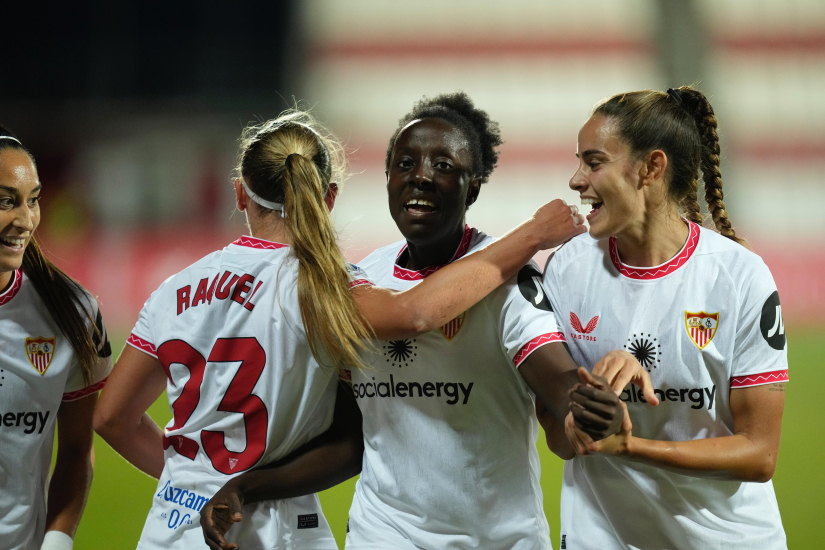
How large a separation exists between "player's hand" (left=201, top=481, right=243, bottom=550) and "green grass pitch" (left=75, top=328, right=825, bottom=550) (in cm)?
280

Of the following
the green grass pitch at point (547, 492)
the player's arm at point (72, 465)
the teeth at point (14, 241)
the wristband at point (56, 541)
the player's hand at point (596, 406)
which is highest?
the teeth at point (14, 241)

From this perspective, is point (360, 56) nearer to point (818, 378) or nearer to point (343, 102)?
point (343, 102)

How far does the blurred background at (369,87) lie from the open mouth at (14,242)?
30.8ft

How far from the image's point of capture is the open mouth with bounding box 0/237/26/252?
224 cm

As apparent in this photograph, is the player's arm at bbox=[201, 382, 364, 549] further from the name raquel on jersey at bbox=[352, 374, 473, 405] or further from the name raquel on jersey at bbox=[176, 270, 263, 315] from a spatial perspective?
the name raquel on jersey at bbox=[176, 270, 263, 315]

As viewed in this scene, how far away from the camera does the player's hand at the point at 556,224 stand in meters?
2.05

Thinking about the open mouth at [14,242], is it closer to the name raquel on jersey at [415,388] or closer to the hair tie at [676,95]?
the name raquel on jersey at [415,388]

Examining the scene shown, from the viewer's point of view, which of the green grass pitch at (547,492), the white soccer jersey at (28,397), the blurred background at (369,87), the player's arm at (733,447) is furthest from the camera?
the blurred background at (369,87)

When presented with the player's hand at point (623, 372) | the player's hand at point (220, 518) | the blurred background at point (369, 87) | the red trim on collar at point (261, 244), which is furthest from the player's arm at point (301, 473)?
the blurred background at point (369, 87)

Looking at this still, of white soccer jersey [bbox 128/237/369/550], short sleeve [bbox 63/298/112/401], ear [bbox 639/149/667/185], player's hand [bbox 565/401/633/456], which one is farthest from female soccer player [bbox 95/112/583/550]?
player's hand [bbox 565/401/633/456]

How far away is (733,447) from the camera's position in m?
1.87

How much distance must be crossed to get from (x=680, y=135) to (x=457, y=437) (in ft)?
3.35

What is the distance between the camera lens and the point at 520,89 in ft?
43.6

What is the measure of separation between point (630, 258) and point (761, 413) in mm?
509
